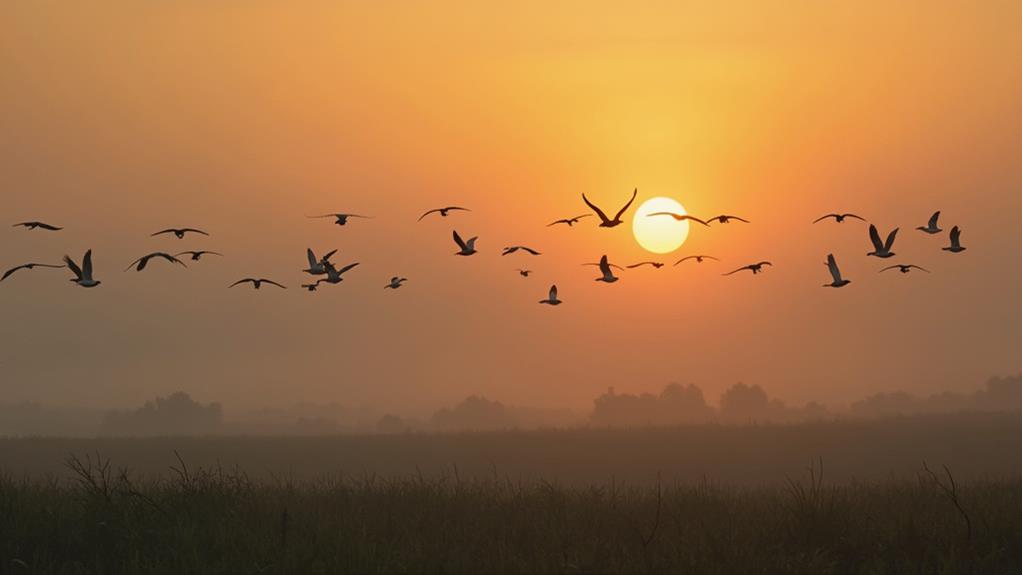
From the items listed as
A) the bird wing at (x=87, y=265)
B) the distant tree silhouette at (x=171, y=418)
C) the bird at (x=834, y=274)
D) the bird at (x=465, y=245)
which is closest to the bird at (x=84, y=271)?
the bird wing at (x=87, y=265)

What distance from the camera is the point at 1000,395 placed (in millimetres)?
155000

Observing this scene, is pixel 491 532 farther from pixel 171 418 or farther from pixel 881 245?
pixel 171 418

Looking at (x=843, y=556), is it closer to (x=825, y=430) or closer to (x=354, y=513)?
(x=354, y=513)

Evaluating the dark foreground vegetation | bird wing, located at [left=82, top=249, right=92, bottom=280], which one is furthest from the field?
bird wing, located at [left=82, top=249, right=92, bottom=280]

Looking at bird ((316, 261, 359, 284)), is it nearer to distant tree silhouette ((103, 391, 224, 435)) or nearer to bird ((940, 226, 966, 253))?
bird ((940, 226, 966, 253))

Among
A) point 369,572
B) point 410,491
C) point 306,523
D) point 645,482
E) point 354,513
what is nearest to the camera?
point 369,572

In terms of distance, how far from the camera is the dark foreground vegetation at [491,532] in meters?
12.4

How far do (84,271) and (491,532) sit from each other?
21.8ft

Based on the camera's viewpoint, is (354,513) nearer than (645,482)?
Yes

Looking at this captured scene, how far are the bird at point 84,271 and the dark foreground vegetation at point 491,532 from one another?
8.80 feet

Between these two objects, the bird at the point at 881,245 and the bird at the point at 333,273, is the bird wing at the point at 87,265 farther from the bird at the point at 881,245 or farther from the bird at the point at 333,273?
the bird at the point at 881,245

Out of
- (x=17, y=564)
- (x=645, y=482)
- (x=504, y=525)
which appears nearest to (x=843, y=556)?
(x=504, y=525)

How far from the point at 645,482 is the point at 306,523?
29.1 meters

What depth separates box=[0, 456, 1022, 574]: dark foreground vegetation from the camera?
40.6 feet
